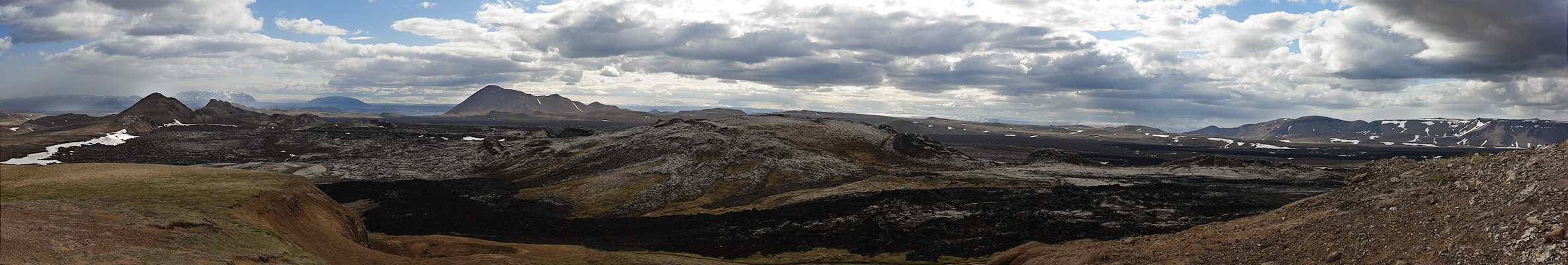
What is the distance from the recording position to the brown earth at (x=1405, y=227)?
52.1ft

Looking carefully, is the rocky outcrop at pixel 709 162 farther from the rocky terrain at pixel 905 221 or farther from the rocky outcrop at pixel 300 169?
the rocky outcrop at pixel 300 169

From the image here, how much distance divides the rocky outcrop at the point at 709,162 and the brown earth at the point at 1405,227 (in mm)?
39509

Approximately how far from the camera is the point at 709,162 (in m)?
78.2

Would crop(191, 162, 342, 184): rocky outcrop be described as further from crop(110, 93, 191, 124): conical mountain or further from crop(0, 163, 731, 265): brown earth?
crop(110, 93, 191, 124): conical mountain

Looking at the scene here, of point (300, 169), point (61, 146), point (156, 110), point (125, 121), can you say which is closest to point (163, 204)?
point (300, 169)

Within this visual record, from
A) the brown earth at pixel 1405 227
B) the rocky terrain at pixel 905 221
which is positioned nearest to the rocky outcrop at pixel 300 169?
the rocky terrain at pixel 905 221

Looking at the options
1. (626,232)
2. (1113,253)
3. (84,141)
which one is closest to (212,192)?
(626,232)

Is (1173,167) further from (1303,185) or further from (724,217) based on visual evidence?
(724,217)

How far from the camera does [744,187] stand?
69.6m

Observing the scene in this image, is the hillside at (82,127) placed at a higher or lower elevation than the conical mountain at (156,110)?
lower

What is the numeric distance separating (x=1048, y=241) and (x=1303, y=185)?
97.1ft

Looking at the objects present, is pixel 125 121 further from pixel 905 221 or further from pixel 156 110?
pixel 905 221

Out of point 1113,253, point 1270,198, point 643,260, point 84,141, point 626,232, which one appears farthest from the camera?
point 84,141

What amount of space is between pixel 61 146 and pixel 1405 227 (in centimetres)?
16950
